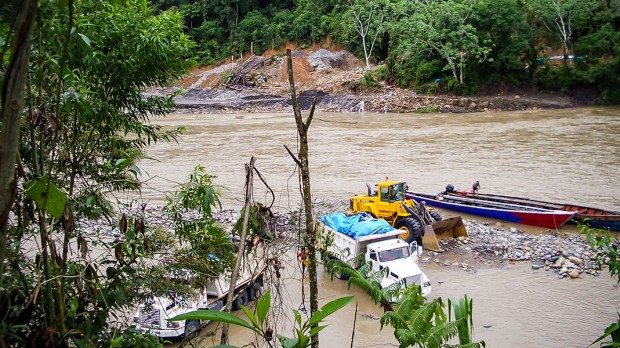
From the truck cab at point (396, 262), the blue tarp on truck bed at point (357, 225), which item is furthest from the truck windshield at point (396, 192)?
the truck cab at point (396, 262)

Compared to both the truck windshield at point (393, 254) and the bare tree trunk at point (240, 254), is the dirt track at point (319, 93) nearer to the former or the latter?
the truck windshield at point (393, 254)

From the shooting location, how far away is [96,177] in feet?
13.5

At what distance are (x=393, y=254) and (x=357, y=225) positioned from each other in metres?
1.07

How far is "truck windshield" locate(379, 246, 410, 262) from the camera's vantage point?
399 inches

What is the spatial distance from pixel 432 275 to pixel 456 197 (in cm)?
521

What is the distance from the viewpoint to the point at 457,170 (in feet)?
65.0

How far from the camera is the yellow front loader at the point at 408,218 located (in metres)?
12.1

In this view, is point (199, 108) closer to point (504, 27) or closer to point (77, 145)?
point (504, 27)

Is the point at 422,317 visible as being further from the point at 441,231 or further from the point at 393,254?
the point at 441,231

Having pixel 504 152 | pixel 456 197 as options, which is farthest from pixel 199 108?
pixel 456 197

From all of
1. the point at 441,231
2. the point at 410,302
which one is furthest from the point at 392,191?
the point at 410,302

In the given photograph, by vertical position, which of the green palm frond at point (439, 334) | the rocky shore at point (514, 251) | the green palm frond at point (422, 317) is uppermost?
the green palm frond at point (422, 317)

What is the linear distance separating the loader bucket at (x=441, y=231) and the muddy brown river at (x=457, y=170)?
104 cm

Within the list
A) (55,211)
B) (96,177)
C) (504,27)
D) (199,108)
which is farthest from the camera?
(199,108)
